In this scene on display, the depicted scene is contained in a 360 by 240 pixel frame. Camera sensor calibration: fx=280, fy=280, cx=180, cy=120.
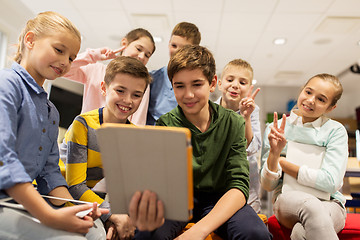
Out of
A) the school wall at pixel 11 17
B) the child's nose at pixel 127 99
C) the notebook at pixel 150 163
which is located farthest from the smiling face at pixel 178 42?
the school wall at pixel 11 17

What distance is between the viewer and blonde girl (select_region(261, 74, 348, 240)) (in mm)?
1129

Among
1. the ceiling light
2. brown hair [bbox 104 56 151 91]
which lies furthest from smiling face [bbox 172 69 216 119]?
the ceiling light

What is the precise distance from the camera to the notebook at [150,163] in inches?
27.0

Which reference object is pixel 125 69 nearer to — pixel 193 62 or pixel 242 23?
pixel 193 62

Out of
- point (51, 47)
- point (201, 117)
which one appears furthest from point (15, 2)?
point (201, 117)

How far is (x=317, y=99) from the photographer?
1459mm

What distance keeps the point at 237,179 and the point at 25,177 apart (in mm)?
690

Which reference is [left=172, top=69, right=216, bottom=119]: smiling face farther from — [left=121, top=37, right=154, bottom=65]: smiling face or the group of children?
[left=121, top=37, right=154, bottom=65]: smiling face

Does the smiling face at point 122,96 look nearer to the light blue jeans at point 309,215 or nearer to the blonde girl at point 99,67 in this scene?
the blonde girl at point 99,67

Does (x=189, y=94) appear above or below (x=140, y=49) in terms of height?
below

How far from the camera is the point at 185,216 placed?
2.44 feet

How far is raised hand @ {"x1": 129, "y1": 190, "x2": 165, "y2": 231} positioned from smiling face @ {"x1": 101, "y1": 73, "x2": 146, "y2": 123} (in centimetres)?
57

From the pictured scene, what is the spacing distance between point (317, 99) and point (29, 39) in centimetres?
135

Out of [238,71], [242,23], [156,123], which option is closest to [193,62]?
[156,123]
